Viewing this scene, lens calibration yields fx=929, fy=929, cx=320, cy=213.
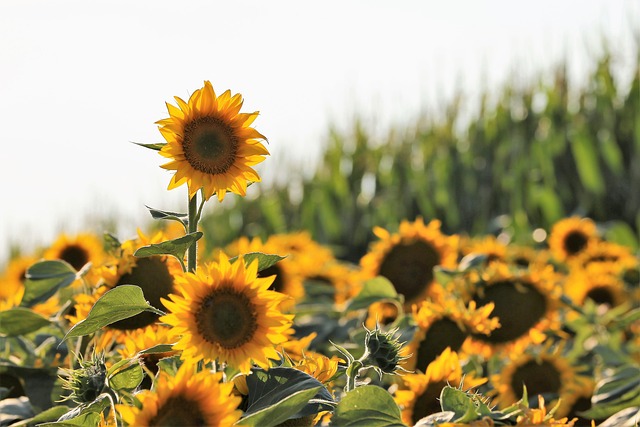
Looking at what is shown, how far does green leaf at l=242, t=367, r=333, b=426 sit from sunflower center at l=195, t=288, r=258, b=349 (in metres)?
0.07

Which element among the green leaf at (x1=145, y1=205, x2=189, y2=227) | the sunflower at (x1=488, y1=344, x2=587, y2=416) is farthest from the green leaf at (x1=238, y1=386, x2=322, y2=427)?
the sunflower at (x1=488, y1=344, x2=587, y2=416)

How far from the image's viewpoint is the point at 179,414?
44.0 inches

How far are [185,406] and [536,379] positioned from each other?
1437 millimetres

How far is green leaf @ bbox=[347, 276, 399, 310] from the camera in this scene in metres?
2.34

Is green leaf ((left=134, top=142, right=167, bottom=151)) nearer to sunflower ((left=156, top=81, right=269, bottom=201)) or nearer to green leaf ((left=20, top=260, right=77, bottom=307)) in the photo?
sunflower ((left=156, top=81, right=269, bottom=201))

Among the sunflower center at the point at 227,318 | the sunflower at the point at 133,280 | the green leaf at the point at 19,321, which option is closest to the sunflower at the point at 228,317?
the sunflower center at the point at 227,318

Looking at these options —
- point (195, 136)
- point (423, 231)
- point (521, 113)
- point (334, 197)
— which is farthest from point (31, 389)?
point (521, 113)

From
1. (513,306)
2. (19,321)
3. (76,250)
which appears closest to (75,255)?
(76,250)

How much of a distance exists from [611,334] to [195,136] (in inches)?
86.5

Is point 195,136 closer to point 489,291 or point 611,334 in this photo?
point 489,291

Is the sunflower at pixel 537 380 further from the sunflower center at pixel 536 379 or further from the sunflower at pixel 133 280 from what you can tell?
the sunflower at pixel 133 280

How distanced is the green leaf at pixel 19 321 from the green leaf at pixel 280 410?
89 cm

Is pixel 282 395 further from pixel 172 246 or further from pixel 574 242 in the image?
pixel 574 242

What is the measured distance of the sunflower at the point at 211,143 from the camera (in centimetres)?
139
